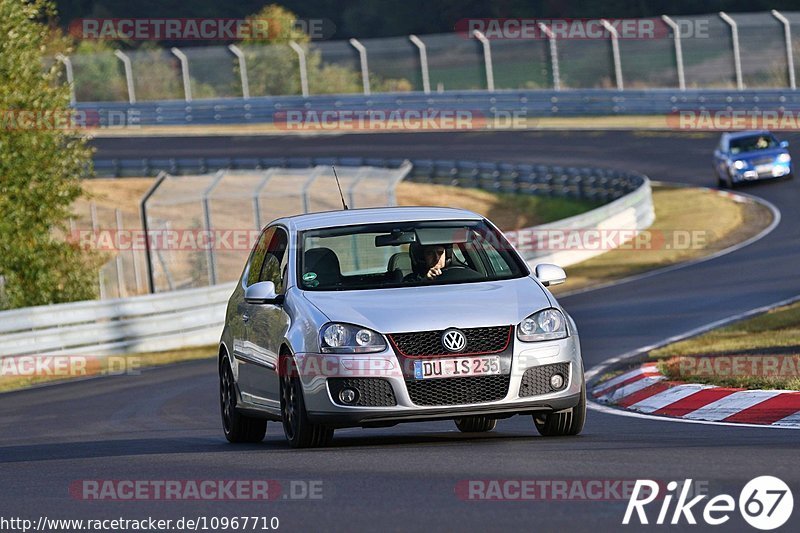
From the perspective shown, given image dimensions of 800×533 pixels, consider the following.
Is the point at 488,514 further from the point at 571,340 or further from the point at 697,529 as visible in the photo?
the point at 571,340

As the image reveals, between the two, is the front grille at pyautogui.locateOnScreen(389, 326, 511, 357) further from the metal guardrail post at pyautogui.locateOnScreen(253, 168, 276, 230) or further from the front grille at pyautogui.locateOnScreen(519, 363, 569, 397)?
the metal guardrail post at pyautogui.locateOnScreen(253, 168, 276, 230)

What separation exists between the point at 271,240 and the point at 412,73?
47368 mm

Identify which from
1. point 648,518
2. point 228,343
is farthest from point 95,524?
point 228,343

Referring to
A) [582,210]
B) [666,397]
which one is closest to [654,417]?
[666,397]

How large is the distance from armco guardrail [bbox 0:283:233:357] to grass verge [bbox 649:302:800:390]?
29.5 ft

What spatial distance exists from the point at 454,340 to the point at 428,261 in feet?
3.90

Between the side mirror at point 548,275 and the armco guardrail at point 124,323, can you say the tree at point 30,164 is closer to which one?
the armco guardrail at point 124,323

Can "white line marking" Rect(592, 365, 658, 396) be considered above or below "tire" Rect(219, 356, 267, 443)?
below

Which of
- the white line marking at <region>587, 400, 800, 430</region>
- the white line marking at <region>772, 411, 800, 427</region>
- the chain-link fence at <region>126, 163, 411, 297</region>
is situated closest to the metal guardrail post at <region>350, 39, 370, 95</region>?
the chain-link fence at <region>126, 163, 411, 297</region>

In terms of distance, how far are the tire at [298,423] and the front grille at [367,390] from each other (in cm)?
27

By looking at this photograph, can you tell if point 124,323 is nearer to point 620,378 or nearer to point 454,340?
point 620,378

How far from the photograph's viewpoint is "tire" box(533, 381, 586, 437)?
33.6ft

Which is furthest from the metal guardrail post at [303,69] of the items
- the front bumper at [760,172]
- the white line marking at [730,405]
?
the white line marking at [730,405]

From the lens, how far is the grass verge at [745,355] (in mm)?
12922
